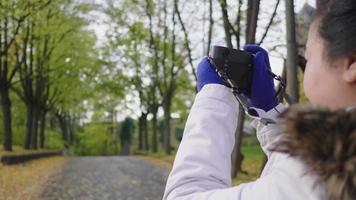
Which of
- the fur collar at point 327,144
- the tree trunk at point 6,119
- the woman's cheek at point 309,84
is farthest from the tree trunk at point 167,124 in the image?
the fur collar at point 327,144

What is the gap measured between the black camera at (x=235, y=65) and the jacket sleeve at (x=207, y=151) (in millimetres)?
81

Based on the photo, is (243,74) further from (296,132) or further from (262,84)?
(296,132)

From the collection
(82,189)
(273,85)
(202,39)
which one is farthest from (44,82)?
(273,85)

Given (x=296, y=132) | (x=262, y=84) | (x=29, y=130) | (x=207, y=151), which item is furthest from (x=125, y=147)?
(x=296, y=132)

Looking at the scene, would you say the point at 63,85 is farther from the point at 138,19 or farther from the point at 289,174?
the point at 289,174

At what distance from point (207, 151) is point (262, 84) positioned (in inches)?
13.2

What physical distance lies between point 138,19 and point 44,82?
10.1 metres

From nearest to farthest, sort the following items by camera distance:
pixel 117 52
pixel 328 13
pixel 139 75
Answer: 1. pixel 328 13
2. pixel 117 52
3. pixel 139 75

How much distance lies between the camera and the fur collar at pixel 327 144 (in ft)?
2.88

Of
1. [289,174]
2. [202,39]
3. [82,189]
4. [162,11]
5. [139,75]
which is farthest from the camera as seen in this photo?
[139,75]

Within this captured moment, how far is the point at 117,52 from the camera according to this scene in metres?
32.9

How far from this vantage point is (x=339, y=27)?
1069 millimetres

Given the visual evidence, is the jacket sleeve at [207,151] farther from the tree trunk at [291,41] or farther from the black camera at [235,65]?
the tree trunk at [291,41]

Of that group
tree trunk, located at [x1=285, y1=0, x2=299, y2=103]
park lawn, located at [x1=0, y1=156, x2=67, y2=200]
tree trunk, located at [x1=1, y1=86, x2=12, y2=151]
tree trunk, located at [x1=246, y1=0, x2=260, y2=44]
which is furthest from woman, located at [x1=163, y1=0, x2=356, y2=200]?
tree trunk, located at [x1=1, y1=86, x2=12, y2=151]
